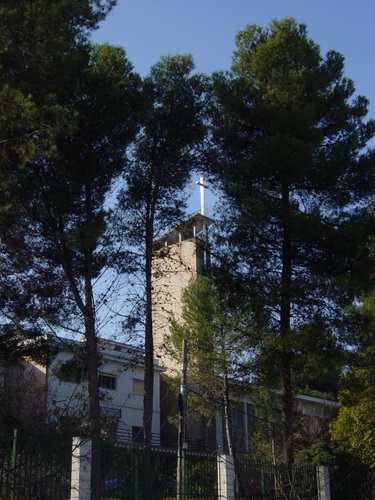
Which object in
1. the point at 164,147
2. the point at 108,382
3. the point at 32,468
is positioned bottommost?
the point at 32,468

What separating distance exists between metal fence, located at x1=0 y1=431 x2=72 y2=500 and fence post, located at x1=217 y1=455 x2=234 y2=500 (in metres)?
3.52

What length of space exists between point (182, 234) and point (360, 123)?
5698 millimetres

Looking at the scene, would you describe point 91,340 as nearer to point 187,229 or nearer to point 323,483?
point 187,229

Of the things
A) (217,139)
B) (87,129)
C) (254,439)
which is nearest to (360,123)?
(217,139)

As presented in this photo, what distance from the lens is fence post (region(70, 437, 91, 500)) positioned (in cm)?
974

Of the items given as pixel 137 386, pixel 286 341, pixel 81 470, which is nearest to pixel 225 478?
pixel 81 470

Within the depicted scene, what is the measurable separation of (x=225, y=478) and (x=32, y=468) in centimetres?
428

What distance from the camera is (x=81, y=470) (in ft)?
32.3

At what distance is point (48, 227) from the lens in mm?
14812

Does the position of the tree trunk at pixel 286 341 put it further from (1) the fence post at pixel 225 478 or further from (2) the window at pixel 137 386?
(2) the window at pixel 137 386

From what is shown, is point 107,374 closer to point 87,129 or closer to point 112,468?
point 87,129

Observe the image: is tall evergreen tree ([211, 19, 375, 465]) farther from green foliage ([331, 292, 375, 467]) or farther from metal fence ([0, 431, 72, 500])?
metal fence ([0, 431, 72, 500])

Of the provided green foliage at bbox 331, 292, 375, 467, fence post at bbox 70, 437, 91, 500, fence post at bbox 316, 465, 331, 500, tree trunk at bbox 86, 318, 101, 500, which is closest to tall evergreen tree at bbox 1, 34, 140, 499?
tree trunk at bbox 86, 318, 101, 500

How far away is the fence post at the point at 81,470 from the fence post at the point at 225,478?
10.6 ft
